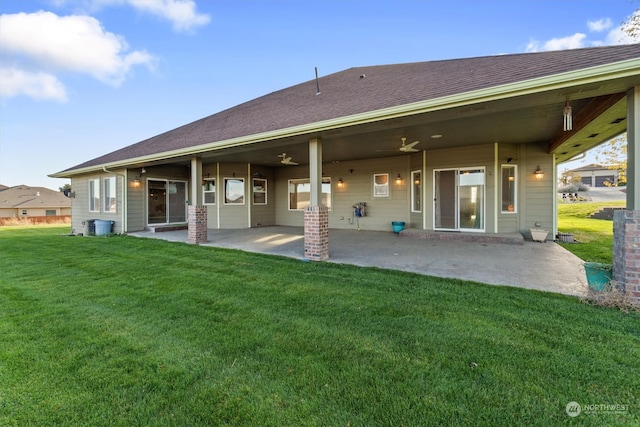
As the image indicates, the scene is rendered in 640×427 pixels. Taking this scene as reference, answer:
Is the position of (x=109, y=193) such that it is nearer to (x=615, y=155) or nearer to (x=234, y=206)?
(x=234, y=206)

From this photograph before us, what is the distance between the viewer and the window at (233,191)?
1224 cm

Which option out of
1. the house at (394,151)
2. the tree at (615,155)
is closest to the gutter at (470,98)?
the house at (394,151)

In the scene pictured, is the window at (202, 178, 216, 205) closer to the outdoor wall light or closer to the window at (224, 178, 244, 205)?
the window at (224, 178, 244, 205)

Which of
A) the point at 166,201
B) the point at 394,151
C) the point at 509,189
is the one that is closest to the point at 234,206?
the point at 166,201

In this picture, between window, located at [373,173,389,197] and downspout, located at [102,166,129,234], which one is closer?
downspout, located at [102,166,129,234]

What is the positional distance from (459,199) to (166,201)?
10837 mm

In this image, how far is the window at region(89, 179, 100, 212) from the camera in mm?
11898

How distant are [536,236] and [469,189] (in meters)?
2.14

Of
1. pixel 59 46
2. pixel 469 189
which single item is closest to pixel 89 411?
pixel 469 189

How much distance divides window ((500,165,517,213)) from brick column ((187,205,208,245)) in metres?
8.73

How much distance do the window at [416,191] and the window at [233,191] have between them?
22.5 feet

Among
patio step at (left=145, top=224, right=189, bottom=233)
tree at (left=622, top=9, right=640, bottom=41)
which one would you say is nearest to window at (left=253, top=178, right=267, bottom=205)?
patio step at (left=145, top=224, right=189, bottom=233)

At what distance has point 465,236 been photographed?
8.30 m

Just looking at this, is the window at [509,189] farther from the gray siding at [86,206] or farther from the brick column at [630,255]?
the gray siding at [86,206]
